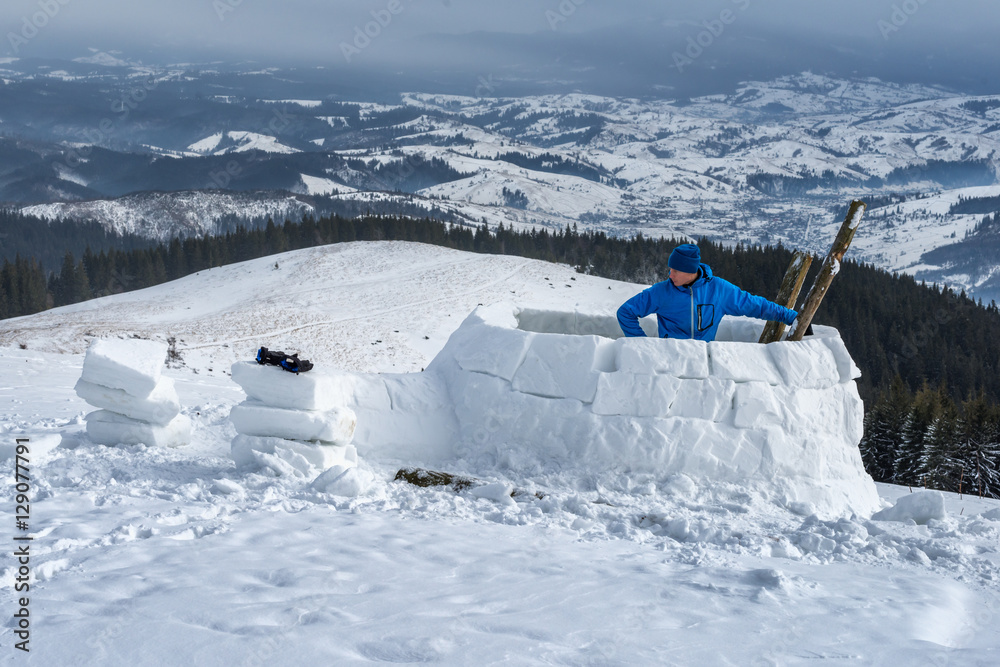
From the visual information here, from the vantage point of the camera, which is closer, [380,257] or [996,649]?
[996,649]

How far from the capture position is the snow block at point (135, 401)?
5.94 m

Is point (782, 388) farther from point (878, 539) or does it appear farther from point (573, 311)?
point (573, 311)

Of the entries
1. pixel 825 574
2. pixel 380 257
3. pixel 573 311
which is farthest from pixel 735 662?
pixel 380 257

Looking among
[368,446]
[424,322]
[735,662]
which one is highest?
Result: [735,662]

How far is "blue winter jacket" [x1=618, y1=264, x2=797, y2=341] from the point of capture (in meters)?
6.33

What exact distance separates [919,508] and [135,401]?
615 cm

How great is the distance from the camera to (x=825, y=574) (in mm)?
3613

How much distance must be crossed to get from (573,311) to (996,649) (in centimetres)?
591

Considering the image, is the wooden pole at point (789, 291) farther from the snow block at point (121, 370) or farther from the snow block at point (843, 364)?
the snow block at point (121, 370)

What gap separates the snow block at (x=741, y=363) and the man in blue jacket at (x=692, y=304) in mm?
511

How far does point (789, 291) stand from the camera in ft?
23.1

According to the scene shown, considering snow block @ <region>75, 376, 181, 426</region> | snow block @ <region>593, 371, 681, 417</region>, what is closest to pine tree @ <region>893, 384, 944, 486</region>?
snow block @ <region>593, 371, 681, 417</region>

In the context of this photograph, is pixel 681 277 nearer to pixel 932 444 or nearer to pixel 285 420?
pixel 285 420

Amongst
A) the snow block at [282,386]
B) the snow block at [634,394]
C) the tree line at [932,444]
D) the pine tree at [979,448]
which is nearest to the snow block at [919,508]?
the snow block at [634,394]
